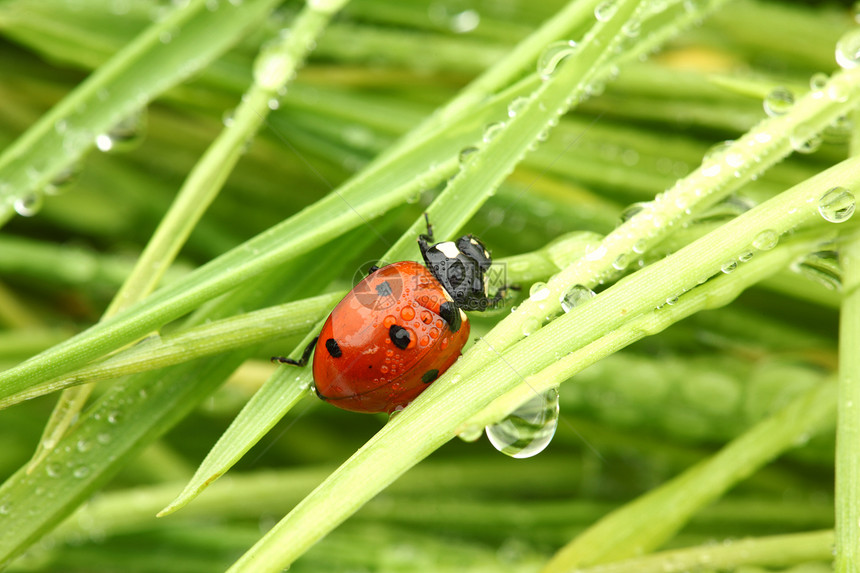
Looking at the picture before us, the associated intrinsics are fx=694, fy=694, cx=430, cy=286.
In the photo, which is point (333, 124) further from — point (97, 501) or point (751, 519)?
point (751, 519)

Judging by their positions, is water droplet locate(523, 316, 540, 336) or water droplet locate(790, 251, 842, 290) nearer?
water droplet locate(523, 316, 540, 336)

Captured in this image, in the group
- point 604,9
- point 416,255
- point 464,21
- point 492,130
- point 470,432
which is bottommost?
point 470,432

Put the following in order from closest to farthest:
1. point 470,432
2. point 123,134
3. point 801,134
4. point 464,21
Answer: point 470,432 → point 801,134 → point 123,134 → point 464,21

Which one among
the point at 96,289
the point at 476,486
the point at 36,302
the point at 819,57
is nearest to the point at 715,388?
the point at 476,486

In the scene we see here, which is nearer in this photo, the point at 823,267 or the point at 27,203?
the point at 823,267

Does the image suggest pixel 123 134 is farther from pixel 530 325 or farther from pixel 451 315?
pixel 530 325

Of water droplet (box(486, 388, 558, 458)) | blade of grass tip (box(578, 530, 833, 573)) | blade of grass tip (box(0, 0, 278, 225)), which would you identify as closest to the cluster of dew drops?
water droplet (box(486, 388, 558, 458))

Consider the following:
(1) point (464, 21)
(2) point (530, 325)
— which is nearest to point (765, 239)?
(2) point (530, 325)

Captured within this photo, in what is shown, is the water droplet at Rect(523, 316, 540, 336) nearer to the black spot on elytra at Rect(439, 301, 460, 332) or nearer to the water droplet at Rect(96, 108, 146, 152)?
the black spot on elytra at Rect(439, 301, 460, 332)
